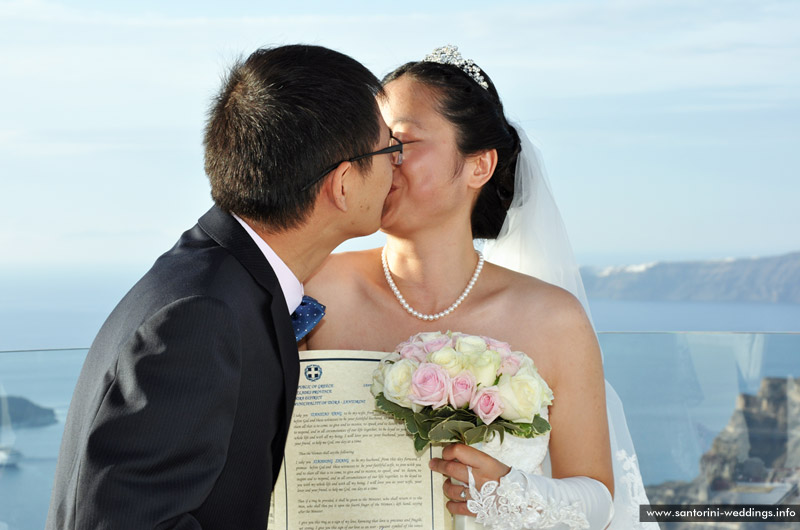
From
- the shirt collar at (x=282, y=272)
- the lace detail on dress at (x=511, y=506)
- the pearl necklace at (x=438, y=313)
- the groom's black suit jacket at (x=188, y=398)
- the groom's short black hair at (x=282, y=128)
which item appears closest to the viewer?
the groom's black suit jacket at (x=188, y=398)

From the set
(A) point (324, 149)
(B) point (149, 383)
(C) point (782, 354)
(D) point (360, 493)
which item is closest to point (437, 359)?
(D) point (360, 493)

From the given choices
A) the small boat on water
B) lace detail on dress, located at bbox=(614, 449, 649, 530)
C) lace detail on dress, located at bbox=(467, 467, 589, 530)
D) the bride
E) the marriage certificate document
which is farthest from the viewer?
the small boat on water

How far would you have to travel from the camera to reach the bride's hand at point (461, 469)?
95.0 inches

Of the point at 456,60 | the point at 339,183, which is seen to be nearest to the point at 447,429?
the point at 339,183

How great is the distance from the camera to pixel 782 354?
5.84m

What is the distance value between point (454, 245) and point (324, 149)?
117cm

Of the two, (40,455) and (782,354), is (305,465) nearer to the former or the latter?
(40,455)

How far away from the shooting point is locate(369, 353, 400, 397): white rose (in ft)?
8.04

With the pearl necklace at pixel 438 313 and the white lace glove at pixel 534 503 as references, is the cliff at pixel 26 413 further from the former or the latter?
the white lace glove at pixel 534 503

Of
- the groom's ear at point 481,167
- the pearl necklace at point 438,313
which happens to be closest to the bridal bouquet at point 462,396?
the pearl necklace at point 438,313

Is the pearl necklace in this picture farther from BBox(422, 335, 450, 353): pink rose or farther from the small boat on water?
the small boat on water

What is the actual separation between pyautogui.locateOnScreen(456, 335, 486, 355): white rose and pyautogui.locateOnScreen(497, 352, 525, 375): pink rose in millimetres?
73

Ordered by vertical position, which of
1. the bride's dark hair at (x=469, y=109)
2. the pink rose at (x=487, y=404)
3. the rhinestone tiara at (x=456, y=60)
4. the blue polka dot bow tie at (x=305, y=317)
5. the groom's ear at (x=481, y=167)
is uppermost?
the rhinestone tiara at (x=456, y=60)

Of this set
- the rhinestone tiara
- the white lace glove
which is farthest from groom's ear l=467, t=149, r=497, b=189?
the white lace glove
